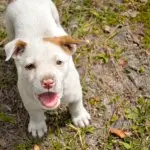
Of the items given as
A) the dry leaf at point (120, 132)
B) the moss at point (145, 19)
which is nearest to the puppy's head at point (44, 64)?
the dry leaf at point (120, 132)

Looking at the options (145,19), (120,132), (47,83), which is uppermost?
(47,83)

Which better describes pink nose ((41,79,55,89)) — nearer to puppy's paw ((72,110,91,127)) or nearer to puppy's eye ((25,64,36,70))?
puppy's eye ((25,64,36,70))

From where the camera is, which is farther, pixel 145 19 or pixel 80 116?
pixel 145 19

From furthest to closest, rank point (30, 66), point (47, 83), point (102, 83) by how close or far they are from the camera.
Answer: point (102, 83) < point (30, 66) < point (47, 83)

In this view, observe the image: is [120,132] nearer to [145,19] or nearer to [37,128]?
[37,128]

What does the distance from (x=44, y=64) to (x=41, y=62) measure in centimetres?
3

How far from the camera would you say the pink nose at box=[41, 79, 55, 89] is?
402 centimetres

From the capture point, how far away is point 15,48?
14.0ft

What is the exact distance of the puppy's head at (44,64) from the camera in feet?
13.4

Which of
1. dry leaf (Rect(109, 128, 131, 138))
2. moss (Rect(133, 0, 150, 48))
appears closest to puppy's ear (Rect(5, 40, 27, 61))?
dry leaf (Rect(109, 128, 131, 138))

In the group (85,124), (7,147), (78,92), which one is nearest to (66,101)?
(78,92)

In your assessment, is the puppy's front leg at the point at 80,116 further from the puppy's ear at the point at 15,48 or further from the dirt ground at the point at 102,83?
the puppy's ear at the point at 15,48

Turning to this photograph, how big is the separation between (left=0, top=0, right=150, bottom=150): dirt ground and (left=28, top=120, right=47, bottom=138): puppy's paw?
2.6 inches

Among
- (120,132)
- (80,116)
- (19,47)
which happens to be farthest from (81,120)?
(19,47)
